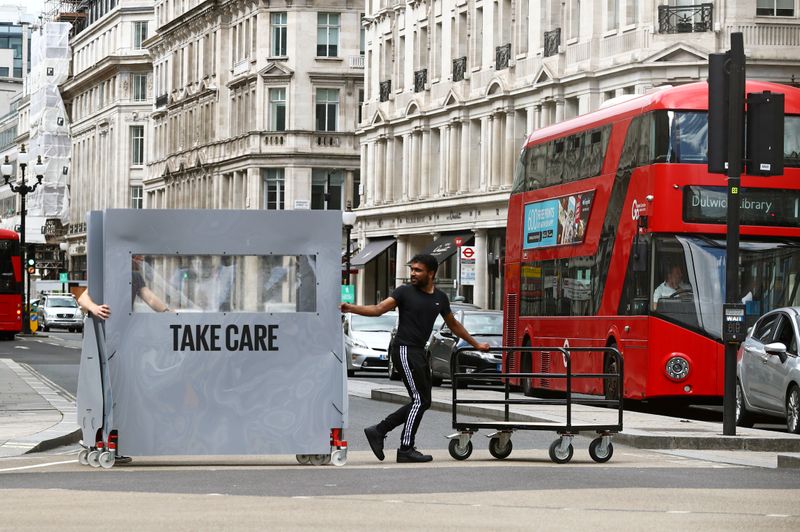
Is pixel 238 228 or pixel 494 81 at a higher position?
pixel 494 81

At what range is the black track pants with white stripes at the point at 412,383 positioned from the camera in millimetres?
16875

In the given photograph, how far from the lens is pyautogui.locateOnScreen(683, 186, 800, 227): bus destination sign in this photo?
25125mm

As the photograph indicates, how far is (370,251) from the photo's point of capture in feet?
246

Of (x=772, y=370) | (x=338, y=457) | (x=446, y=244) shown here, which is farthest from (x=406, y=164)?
(x=338, y=457)

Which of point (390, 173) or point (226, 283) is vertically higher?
point (390, 173)

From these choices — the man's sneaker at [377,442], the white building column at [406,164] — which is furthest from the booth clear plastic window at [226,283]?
the white building column at [406,164]

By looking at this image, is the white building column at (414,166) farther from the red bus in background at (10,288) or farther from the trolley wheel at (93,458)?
the trolley wheel at (93,458)

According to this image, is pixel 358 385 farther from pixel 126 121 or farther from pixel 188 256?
pixel 126 121

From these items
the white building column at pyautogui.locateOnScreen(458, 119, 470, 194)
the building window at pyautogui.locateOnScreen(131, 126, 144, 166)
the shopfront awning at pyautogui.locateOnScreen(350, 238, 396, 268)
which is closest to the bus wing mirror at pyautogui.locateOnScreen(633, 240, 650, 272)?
the white building column at pyautogui.locateOnScreen(458, 119, 470, 194)

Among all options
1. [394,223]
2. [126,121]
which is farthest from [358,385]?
[126,121]

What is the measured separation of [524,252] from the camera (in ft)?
105

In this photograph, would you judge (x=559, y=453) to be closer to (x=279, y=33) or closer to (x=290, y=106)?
(x=290, y=106)

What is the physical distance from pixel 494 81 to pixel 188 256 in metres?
46.0

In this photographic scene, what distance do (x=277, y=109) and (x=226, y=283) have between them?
7675cm
